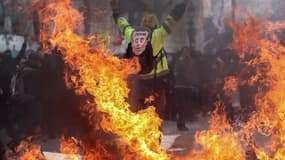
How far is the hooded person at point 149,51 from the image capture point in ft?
28.0

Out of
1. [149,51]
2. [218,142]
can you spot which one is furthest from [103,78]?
[218,142]

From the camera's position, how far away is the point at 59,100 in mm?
8508

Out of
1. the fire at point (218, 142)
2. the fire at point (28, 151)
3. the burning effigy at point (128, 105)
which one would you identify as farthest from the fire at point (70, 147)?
the fire at point (218, 142)

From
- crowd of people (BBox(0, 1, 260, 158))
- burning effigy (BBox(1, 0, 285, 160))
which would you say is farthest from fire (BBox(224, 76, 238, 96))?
crowd of people (BBox(0, 1, 260, 158))

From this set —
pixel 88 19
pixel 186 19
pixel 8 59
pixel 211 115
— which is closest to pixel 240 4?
pixel 186 19

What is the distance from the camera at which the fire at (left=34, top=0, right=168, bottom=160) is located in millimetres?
7234

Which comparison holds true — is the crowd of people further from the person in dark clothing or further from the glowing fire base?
the glowing fire base

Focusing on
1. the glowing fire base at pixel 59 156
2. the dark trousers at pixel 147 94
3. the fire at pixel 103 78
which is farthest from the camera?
the dark trousers at pixel 147 94

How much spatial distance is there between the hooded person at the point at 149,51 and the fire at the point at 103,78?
180 mm

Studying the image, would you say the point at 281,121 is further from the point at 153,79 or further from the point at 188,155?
the point at 153,79

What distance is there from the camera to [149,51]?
8.59m

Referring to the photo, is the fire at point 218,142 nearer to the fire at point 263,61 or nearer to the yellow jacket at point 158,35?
the fire at point 263,61

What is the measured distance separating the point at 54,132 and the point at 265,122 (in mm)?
3682

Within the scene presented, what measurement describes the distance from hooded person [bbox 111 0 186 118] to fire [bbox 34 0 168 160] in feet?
0.59
